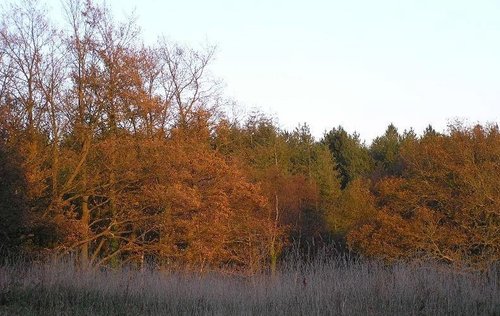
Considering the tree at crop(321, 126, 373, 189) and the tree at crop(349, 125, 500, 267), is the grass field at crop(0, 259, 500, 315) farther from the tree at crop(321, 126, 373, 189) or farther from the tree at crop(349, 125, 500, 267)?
the tree at crop(321, 126, 373, 189)

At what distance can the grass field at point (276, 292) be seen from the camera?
1188 cm

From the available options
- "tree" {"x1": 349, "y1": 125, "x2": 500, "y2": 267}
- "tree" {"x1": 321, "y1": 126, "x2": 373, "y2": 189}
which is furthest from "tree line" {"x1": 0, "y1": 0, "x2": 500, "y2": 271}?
"tree" {"x1": 321, "y1": 126, "x2": 373, "y2": 189}

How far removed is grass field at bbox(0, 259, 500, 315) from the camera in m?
11.9

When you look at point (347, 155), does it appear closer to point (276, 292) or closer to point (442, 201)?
point (442, 201)

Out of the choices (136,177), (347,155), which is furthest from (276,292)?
(347,155)

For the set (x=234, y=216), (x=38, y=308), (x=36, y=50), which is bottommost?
(x=38, y=308)

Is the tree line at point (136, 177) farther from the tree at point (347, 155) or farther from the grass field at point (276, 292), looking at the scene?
the tree at point (347, 155)

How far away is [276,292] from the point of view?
13250mm

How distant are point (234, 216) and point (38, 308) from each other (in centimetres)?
1781

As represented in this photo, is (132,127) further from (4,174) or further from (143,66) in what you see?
(4,174)

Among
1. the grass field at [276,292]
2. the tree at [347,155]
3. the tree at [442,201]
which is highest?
the tree at [347,155]

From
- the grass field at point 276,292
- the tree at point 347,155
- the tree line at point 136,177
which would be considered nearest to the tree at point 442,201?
the tree line at point 136,177

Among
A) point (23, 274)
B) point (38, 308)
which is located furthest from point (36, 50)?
point (38, 308)

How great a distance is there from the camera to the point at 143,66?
29.4 metres
